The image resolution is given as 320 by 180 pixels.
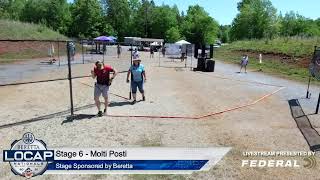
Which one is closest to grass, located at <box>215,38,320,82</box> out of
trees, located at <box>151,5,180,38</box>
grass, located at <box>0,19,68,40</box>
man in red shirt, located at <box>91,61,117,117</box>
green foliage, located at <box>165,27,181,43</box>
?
man in red shirt, located at <box>91,61,117,117</box>

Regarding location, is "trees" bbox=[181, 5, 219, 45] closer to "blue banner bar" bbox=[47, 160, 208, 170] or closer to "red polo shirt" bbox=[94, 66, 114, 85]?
"red polo shirt" bbox=[94, 66, 114, 85]

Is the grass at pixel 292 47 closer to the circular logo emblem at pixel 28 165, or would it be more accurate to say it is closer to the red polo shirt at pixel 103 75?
the red polo shirt at pixel 103 75

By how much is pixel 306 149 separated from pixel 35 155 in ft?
21.2

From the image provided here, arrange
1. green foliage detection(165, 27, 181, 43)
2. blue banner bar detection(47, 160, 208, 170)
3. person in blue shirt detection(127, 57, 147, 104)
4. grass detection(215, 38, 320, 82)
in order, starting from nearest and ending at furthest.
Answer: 1. blue banner bar detection(47, 160, 208, 170)
2. person in blue shirt detection(127, 57, 147, 104)
3. grass detection(215, 38, 320, 82)
4. green foliage detection(165, 27, 181, 43)

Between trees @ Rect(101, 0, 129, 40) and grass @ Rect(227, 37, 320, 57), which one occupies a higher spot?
trees @ Rect(101, 0, 129, 40)

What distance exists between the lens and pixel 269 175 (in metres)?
7.19

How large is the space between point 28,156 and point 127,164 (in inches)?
84.4

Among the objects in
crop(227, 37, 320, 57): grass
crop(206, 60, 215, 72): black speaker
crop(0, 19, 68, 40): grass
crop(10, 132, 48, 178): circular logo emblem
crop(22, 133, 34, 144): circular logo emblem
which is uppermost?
crop(0, 19, 68, 40): grass

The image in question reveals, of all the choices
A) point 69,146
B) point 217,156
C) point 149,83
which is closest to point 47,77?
point 149,83

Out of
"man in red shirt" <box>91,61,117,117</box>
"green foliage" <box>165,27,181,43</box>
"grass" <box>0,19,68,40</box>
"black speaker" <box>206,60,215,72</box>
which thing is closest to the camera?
"man in red shirt" <box>91,61,117,117</box>

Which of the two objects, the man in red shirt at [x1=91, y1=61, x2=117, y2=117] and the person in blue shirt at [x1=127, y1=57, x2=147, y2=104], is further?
the person in blue shirt at [x1=127, y1=57, x2=147, y2=104]

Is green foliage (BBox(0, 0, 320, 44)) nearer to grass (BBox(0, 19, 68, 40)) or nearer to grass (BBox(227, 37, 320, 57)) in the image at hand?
grass (BBox(0, 19, 68, 40))

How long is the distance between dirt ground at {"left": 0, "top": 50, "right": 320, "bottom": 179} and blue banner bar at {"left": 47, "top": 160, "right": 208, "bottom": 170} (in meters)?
0.37

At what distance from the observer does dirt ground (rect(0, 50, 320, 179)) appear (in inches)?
301
